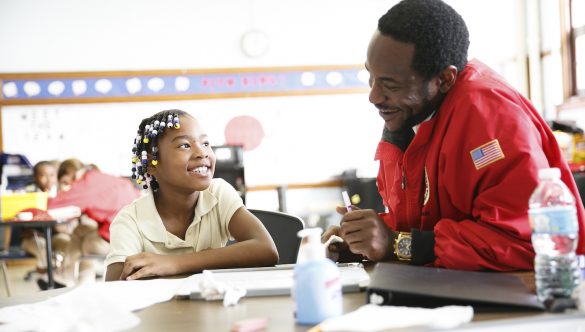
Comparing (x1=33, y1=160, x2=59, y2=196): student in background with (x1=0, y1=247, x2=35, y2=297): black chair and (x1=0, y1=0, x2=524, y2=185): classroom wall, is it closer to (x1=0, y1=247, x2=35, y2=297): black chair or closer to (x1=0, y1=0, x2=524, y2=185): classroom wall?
(x1=0, y1=247, x2=35, y2=297): black chair

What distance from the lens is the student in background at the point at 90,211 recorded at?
14.4 feet

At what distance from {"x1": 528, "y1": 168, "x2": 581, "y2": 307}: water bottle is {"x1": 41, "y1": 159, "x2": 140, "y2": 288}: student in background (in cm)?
380

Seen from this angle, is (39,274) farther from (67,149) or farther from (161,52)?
(161,52)

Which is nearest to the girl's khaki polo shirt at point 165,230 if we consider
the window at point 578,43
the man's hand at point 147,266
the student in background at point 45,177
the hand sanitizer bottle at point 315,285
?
the man's hand at point 147,266

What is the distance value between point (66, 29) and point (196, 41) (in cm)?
144

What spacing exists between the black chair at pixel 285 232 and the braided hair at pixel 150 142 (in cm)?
36

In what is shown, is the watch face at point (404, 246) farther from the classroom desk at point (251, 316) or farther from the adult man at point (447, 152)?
the classroom desk at point (251, 316)

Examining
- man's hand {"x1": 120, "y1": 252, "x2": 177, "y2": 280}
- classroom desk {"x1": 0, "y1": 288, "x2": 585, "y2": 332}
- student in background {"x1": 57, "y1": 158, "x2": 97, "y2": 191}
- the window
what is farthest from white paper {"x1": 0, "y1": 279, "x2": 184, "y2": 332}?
the window

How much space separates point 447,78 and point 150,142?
88 centimetres

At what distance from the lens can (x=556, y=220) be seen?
83 centimetres

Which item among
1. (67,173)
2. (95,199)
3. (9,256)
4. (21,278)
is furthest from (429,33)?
(21,278)

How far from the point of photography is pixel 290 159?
7.20 m

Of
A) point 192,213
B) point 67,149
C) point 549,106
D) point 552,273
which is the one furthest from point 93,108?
point 552,273

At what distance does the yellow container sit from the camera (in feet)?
13.8
